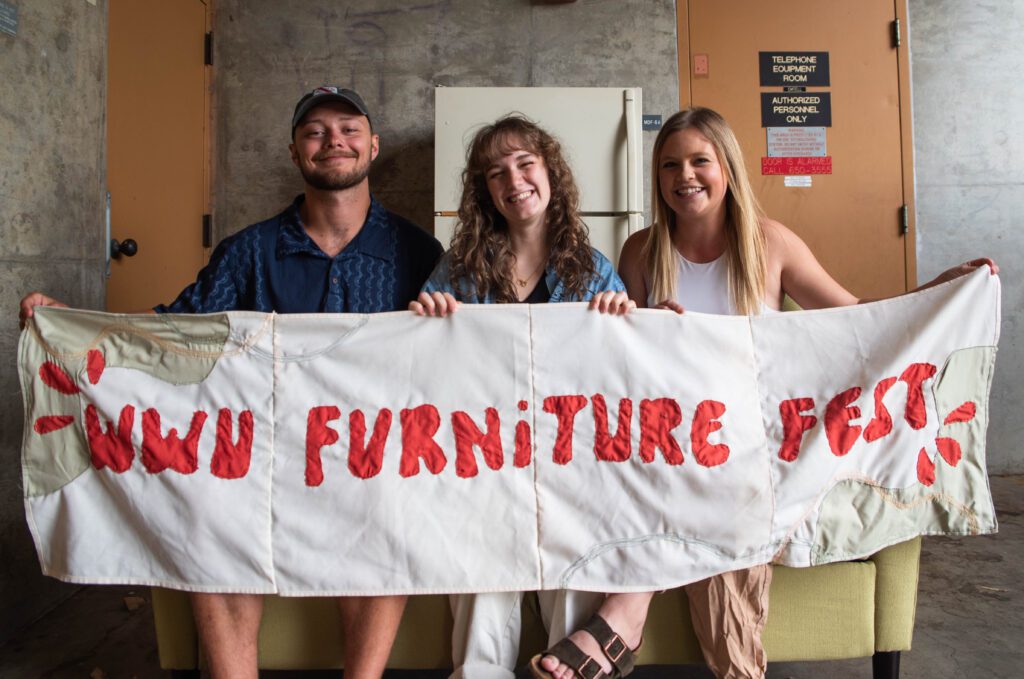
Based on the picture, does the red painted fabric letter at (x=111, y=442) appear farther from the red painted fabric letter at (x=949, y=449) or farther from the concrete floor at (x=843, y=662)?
the red painted fabric letter at (x=949, y=449)

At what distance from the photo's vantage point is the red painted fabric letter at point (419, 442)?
1437 millimetres

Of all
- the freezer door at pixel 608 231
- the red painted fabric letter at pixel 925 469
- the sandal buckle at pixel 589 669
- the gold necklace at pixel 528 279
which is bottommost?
the sandal buckle at pixel 589 669

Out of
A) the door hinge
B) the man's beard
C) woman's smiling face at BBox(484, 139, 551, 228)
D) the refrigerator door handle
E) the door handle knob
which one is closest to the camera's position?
woman's smiling face at BBox(484, 139, 551, 228)

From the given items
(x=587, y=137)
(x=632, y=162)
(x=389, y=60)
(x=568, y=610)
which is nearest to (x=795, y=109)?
(x=632, y=162)

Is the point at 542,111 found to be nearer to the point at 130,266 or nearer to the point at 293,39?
the point at 293,39

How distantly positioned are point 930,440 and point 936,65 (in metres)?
3.22

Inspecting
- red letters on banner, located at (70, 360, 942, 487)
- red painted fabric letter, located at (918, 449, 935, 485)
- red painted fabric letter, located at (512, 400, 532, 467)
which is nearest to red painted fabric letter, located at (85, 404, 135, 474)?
red letters on banner, located at (70, 360, 942, 487)

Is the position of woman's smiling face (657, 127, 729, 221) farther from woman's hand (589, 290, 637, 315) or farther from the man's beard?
the man's beard

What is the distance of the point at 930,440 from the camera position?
1.51 m

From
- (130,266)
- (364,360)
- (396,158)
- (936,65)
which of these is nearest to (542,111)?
(396,158)

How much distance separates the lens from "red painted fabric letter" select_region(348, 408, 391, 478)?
1.43m

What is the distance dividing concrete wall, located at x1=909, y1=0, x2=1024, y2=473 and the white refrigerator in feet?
5.96

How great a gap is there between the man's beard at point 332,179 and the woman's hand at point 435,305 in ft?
1.68

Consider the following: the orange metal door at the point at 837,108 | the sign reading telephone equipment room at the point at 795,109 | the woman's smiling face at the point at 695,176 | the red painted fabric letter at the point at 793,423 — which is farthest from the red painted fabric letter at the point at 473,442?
the sign reading telephone equipment room at the point at 795,109
